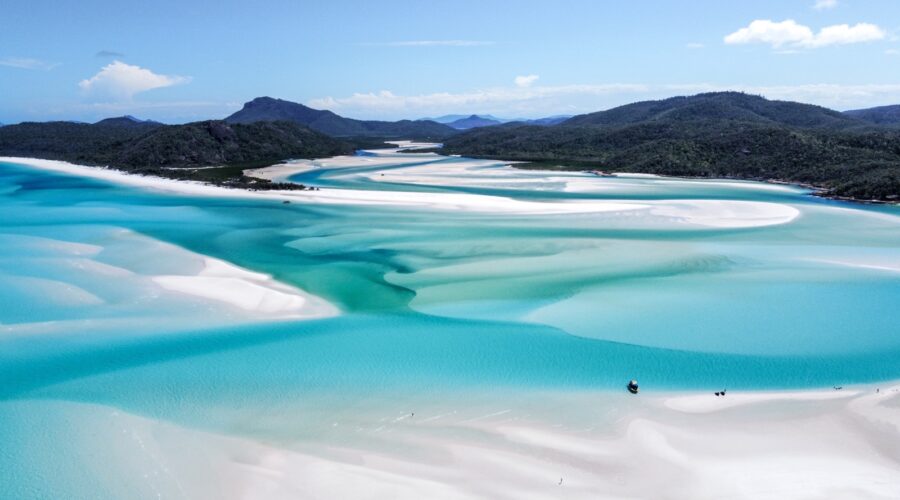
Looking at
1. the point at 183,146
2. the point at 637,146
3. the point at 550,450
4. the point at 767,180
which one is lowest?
the point at 550,450

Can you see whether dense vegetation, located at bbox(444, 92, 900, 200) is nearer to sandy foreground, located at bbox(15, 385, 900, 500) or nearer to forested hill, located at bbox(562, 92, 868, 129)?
forested hill, located at bbox(562, 92, 868, 129)

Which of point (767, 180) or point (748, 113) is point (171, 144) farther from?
point (748, 113)

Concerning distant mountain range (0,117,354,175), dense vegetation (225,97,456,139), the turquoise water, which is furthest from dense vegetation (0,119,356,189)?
dense vegetation (225,97,456,139)

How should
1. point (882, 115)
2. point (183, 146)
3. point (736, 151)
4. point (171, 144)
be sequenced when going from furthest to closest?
point (882, 115), point (183, 146), point (171, 144), point (736, 151)

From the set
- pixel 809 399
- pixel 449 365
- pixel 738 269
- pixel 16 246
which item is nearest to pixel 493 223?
pixel 738 269

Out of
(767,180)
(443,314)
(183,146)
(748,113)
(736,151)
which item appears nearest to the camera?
(443,314)

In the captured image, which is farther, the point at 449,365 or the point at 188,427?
the point at 449,365

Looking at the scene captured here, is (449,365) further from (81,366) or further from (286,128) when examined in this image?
(286,128)

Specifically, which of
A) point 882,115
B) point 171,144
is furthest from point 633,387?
point 882,115
